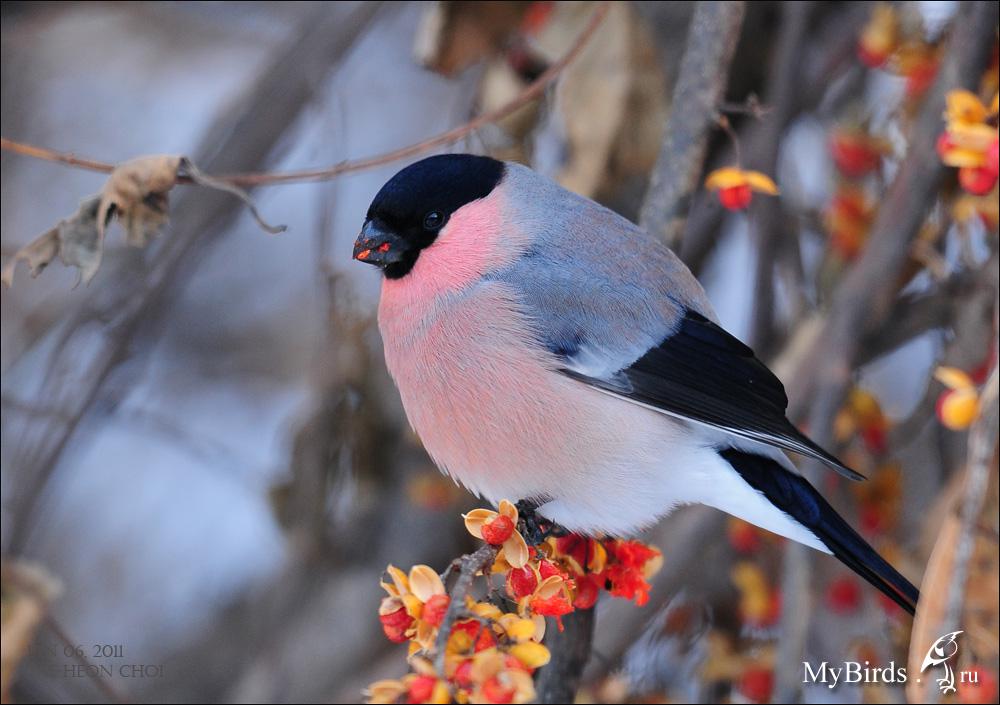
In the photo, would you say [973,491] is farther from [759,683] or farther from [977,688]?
[759,683]

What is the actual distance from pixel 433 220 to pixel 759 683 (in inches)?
49.5

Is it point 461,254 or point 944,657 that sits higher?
point 461,254

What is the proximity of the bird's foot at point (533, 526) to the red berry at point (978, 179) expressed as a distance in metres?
0.95

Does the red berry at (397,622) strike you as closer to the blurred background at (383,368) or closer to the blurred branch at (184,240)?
the blurred background at (383,368)

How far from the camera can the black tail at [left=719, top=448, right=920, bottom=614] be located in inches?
73.6

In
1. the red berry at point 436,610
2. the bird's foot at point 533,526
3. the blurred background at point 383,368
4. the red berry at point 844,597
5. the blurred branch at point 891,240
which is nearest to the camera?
the red berry at point 436,610

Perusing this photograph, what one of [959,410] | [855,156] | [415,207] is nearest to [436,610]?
[415,207]

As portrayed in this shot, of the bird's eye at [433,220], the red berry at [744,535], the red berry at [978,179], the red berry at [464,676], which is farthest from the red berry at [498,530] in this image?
the red berry at [744,535]

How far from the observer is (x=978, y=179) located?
198cm

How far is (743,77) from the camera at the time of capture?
2.93m

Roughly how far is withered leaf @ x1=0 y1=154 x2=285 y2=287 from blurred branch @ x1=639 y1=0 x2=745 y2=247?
744 mm

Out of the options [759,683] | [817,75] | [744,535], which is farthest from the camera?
[817,75]

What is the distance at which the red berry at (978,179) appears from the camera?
1.97 metres

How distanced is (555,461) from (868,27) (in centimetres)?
138
